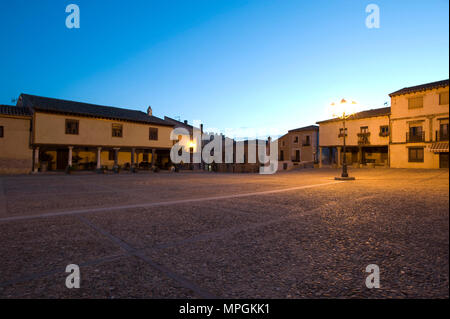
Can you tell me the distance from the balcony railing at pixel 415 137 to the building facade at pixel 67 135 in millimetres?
26763

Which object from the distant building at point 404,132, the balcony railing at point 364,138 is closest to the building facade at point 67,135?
the distant building at point 404,132

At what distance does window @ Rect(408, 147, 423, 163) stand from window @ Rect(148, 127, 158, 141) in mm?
28208

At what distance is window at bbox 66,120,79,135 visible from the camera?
22.1 m

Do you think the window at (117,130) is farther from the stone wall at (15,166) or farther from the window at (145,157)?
the stone wall at (15,166)

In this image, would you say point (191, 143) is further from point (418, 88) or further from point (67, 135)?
point (418, 88)

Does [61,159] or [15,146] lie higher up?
[15,146]

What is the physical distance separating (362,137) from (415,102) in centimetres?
643

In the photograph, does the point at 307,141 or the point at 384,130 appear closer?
the point at 384,130

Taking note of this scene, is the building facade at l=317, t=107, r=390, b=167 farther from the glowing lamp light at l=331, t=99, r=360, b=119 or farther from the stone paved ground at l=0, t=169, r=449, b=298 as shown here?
the stone paved ground at l=0, t=169, r=449, b=298

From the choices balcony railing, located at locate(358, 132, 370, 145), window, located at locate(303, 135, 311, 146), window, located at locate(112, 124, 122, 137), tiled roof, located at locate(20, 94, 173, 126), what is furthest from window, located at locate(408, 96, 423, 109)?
window, located at locate(112, 124, 122, 137)

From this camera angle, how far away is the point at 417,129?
2444cm

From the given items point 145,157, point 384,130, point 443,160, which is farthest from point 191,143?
point 443,160

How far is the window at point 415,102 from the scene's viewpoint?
2392 cm
